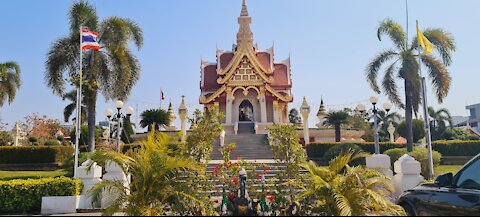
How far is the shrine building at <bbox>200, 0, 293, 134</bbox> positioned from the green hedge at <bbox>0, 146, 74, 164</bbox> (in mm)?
12650

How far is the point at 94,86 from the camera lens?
17.5 metres

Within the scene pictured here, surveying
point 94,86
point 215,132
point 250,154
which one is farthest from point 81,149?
point 215,132

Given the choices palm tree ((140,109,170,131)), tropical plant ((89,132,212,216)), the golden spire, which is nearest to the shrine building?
the golden spire

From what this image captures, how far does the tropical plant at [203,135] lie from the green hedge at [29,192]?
409 cm

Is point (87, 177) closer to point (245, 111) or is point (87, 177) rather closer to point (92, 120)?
point (92, 120)

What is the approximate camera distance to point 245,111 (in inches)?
1422

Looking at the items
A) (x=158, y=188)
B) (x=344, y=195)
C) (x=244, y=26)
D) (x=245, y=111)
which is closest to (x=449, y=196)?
(x=344, y=195)

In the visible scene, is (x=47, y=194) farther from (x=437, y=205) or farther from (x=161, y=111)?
(x=161, y=111)

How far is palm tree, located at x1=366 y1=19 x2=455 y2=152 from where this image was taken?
17.9 meters

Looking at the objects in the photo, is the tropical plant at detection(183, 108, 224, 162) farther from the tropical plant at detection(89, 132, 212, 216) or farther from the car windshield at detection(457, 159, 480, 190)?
the car windshield at detection(457, 159, 480, 190)

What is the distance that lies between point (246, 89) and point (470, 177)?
26326mm

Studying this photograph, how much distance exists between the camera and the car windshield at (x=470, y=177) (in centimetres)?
500

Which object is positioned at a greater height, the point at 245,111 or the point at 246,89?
the point at 246,89

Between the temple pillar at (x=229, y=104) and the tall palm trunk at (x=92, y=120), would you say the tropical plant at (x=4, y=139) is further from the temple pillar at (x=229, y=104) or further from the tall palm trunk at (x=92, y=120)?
the temple pillar at (x=229, y=104)
